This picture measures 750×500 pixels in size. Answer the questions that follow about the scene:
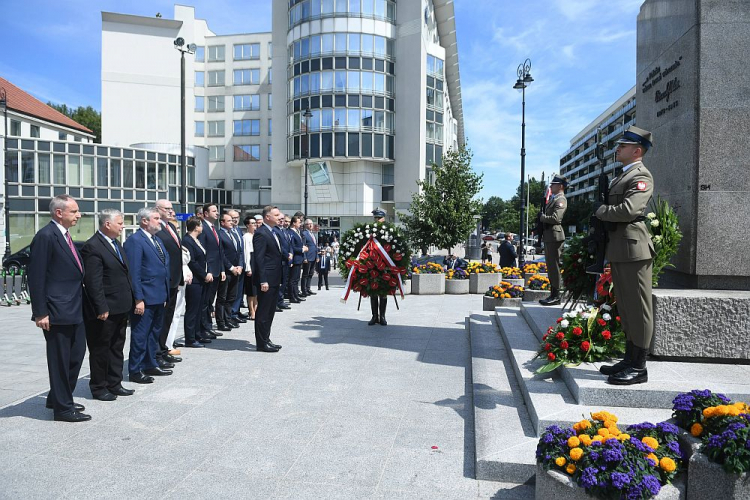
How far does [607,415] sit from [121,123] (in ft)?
186

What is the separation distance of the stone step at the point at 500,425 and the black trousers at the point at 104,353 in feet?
13.2

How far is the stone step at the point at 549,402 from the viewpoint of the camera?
4.39 meters

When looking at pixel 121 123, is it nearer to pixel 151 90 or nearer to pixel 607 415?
pixel 151 90

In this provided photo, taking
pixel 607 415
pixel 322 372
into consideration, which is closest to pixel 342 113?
pixel 322 372

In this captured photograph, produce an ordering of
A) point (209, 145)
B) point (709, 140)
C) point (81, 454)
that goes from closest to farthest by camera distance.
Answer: point (81, 454), point (709, 140), point (209, 145)

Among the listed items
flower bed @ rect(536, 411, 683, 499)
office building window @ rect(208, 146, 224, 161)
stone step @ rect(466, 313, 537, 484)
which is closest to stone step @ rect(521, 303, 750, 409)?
stone step @ rect(466, 313, 537, 484)

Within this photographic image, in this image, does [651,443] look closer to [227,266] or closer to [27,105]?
[227,266]

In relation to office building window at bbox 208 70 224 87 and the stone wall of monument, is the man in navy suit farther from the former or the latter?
office building window at bbox 208 70 224 87

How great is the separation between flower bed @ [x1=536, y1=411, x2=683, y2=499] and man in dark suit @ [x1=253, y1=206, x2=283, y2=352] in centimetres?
542

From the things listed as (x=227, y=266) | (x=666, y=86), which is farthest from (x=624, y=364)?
(x=227, y=266)

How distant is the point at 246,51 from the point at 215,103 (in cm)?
615

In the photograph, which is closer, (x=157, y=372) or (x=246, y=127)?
(x=157, y=372)

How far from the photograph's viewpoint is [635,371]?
471cm

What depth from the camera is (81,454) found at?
14.9 ft
